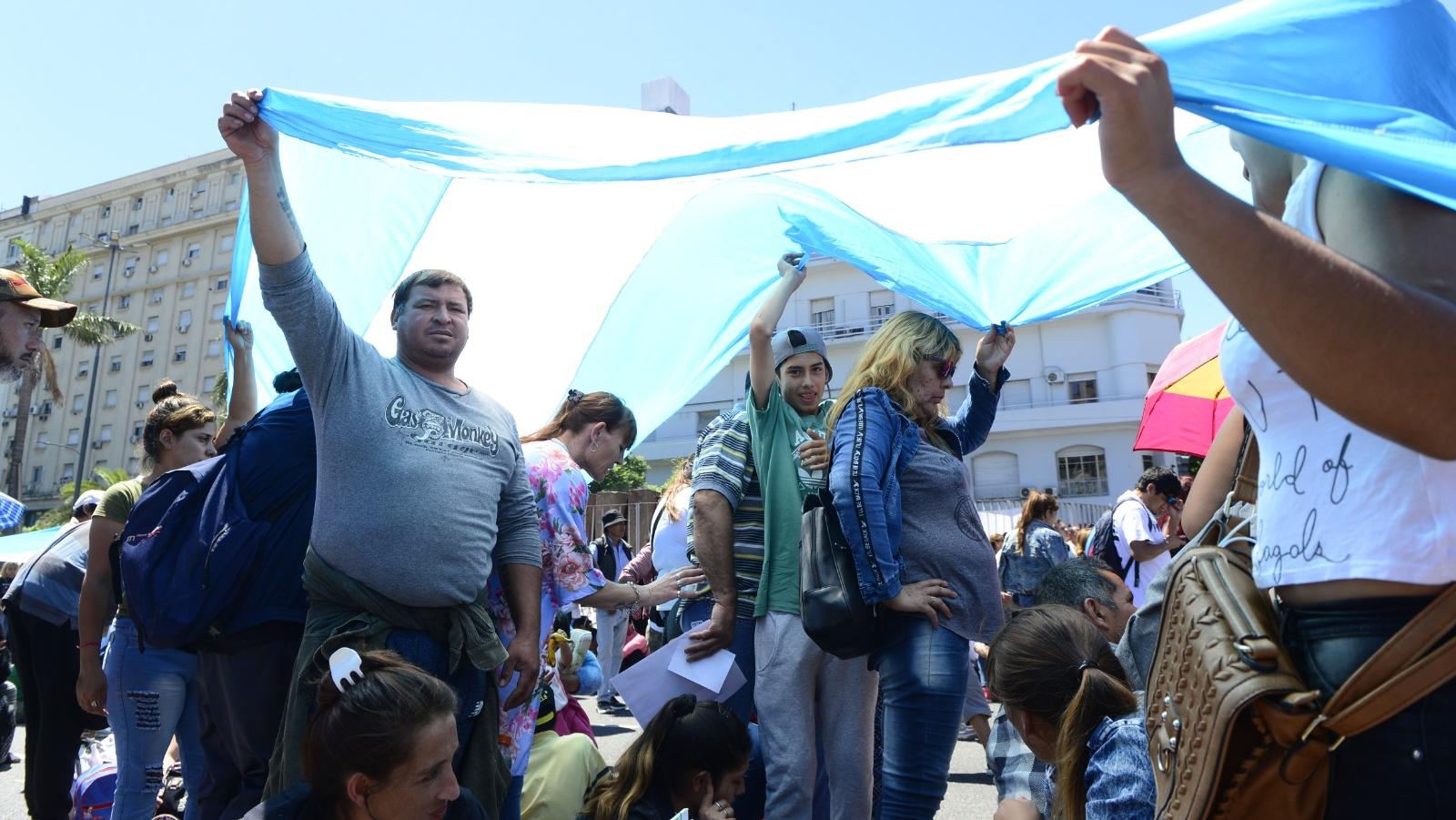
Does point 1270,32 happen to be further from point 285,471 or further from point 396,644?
point 285,471

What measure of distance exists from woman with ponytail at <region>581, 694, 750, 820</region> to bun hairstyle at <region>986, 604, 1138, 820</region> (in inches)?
43.6

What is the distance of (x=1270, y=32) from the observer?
141 centimetres

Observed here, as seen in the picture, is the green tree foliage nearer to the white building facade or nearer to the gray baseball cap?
the white building facade

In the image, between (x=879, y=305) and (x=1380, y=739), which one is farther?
(x=879, y=305)

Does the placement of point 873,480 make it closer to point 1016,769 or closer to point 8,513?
point 1016,769

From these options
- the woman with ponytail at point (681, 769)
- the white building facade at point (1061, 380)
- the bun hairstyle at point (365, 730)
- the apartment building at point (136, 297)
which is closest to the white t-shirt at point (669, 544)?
the woman with ponytail at point (681, 769)

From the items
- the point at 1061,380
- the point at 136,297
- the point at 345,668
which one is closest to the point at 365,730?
the point at 345,668

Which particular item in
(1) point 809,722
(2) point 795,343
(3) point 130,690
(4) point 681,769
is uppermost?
(2) point 795,343

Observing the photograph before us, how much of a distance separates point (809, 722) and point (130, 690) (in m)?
2.50

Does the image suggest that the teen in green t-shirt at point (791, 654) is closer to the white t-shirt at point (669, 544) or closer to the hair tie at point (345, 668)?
the hair tie at point (345, 668)

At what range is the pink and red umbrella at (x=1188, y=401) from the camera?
18.0 ft

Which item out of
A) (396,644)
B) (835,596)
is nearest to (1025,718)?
(835,596)

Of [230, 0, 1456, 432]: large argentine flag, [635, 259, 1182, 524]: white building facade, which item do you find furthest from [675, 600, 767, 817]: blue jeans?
[635, 259, 1182, 524]: white building facade

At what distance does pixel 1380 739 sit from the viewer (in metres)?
1.10
